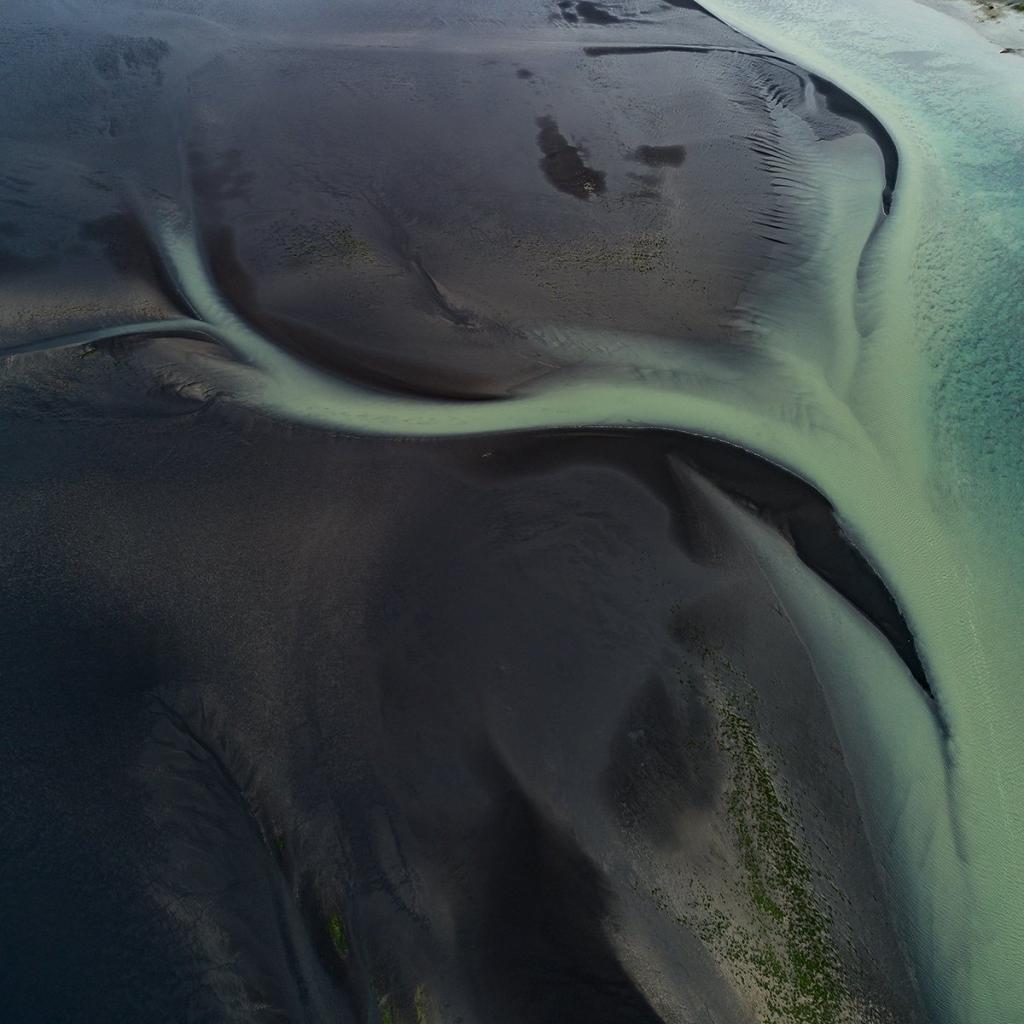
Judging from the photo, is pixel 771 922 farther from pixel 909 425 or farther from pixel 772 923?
pixel 909 425

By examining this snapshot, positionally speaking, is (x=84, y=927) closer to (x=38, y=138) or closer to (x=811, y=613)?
(x=811, y=613)

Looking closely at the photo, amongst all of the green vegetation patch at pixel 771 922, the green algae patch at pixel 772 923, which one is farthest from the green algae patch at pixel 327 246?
the green algae patch at pixel 772 923

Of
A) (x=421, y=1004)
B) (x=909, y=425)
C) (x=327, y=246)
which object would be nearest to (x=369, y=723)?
(x=421, y=1004)

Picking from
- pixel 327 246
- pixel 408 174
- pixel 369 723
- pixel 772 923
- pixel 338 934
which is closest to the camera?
pixel 338 934

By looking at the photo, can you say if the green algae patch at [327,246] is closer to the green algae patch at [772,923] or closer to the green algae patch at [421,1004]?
the green algae patch at [772,923]

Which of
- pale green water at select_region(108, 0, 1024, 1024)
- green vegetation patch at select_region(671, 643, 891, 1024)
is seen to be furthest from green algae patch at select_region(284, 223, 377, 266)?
green vegetation patch at select_region(671, 643, 891, 1024)
